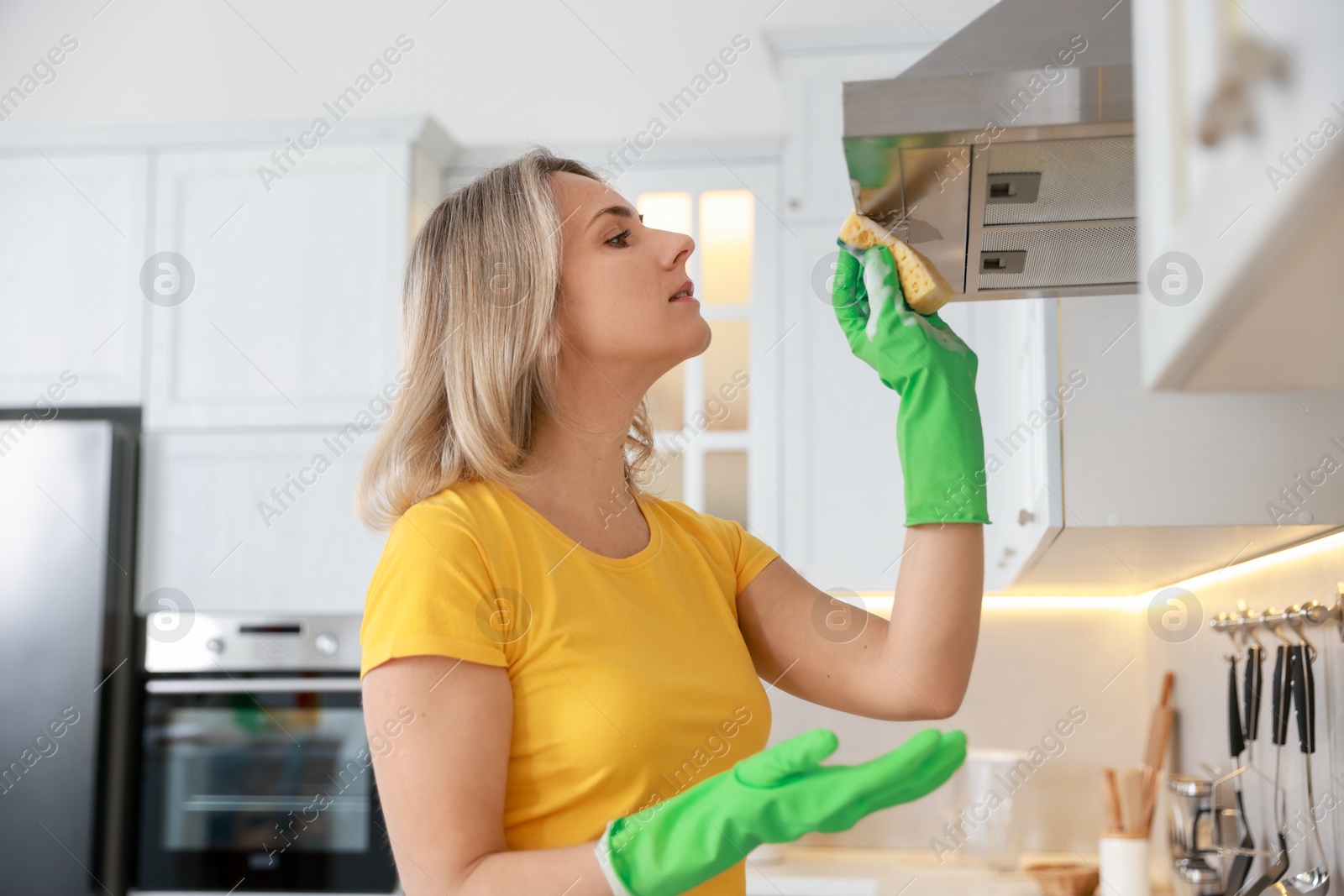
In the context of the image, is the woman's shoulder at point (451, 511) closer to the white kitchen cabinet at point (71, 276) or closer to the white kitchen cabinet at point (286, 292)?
the white kitchen cabinet at point (286, 292)

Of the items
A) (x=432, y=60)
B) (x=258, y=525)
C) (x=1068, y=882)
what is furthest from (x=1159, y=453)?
(x=432, y=60)

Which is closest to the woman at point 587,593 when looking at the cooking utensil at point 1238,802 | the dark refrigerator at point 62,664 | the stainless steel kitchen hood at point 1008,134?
the stainless steel kitchen hood at point 1008,134

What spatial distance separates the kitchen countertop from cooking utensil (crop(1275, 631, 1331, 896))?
76 centimetres

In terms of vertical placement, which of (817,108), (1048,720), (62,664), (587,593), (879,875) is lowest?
(879,875)

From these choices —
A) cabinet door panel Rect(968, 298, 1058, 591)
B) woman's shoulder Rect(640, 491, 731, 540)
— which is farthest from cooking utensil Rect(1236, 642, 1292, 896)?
woman's shoulder Rect(640, 491, 731, 540)

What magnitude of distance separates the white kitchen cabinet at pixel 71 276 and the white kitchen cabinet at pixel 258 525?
0.22 metres

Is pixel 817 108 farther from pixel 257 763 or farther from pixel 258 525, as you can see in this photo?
pixel 257 763

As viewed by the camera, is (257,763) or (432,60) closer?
(257,763)

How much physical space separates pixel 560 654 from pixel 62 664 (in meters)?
1.69

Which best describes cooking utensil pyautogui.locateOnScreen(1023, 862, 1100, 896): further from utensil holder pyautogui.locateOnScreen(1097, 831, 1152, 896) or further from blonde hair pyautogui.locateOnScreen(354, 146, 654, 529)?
blonde hair pyautogui.locateOnScreen(354, 146, 654, 529)

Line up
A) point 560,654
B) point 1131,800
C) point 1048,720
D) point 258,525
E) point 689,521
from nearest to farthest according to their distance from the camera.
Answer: point 560,654 < point 689,521 < point 1131,800 < point 258,525 < point 1048,720

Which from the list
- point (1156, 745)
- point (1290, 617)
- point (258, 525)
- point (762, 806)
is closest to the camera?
point (762, 806)

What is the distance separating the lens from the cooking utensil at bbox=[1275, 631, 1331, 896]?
120 centimetres

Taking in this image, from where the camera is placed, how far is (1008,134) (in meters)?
0.74
